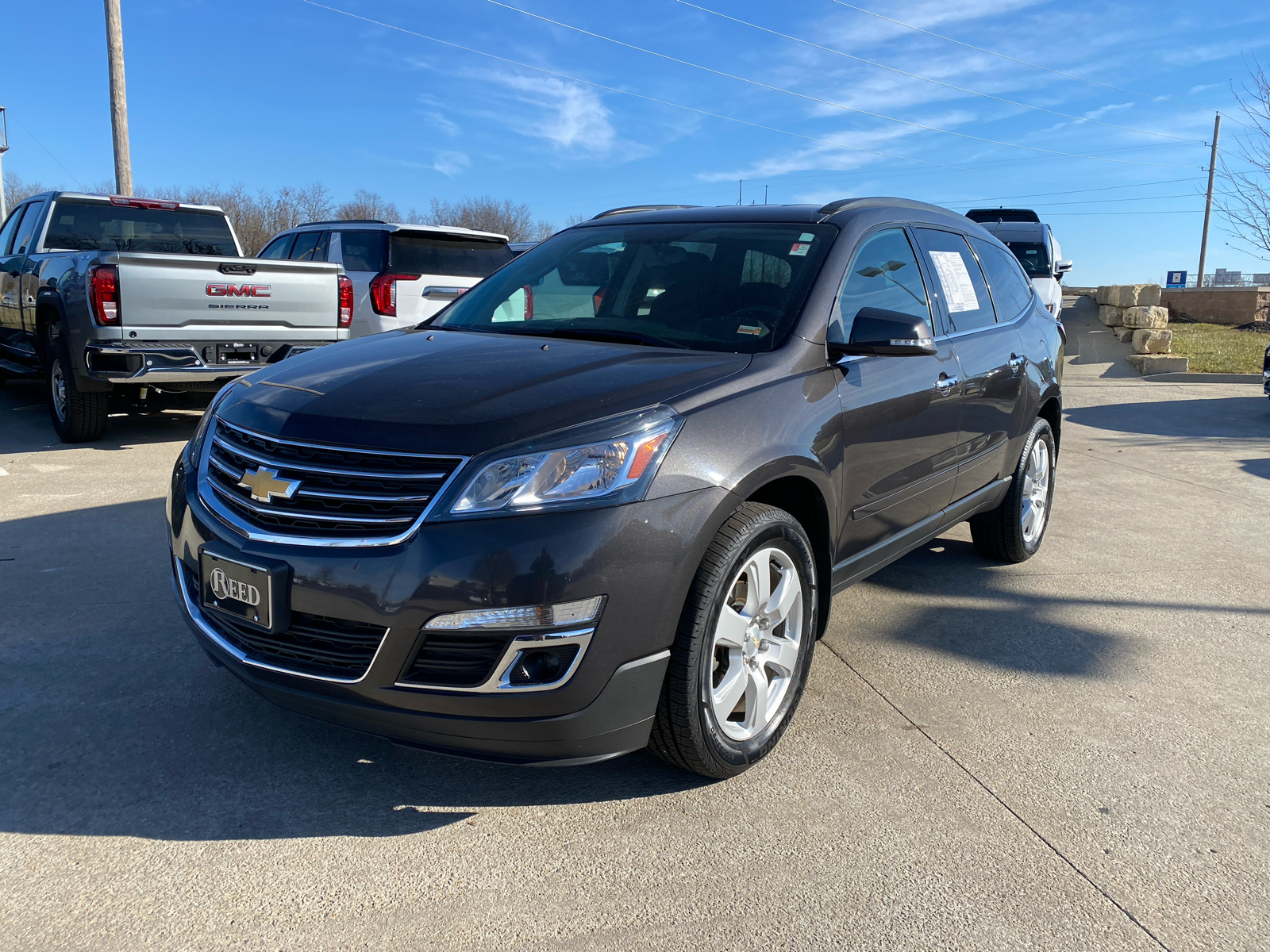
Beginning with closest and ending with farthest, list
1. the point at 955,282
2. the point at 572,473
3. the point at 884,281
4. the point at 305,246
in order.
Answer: the point at 572,473 → the point at 884,281 → the point at 955,282 → the point at 305,246

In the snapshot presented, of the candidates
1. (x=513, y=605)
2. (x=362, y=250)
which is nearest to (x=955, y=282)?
(x=513, y=605)

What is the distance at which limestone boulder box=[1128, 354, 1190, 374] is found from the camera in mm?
15586

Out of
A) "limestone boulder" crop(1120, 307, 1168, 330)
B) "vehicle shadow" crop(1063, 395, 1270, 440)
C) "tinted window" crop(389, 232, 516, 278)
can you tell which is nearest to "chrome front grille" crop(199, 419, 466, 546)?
"tinted window" crop(389, 232, 516, 278)

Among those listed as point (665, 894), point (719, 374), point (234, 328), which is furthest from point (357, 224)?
point (665, 894)

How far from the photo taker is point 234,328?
7.40 m

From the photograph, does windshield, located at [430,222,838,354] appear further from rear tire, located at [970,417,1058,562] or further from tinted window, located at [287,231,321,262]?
tinted window, located at [287,231,321,262]

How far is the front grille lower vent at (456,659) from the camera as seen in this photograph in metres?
2.31

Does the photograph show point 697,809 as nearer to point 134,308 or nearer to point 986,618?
point 986,618

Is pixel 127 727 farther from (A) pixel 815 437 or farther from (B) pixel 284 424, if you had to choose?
(A) pixel 815 437

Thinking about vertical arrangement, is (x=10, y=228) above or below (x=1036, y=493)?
above

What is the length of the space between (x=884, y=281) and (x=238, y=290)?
5523 mm

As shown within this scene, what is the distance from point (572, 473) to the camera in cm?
238

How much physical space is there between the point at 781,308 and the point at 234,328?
5533 mm

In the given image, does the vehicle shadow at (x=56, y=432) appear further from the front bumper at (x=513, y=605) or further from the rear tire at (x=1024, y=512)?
the rear tire at (x=1024, y=512)
